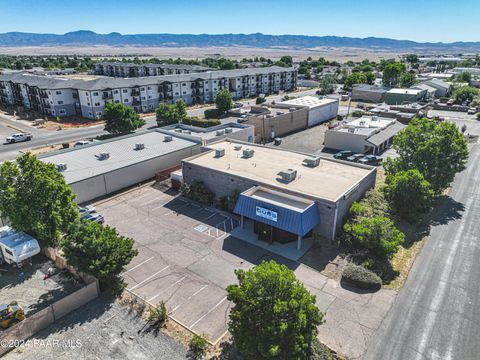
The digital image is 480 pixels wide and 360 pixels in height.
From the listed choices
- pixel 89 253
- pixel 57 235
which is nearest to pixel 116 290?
pixel 89 253

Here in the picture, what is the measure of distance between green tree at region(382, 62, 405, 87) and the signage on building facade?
12637cm

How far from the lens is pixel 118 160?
48.5m

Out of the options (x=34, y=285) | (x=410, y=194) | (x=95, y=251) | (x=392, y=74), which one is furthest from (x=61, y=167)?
(x=392, y=74)

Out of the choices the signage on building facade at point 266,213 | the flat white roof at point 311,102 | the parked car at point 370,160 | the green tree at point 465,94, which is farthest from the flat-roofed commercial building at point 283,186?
the green tree at point 465,94

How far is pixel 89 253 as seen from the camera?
25.5 meters

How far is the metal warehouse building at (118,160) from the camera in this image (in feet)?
143

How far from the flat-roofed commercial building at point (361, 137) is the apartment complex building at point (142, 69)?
90.9 m

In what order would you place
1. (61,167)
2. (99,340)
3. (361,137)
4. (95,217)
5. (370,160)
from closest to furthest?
(99,340), (95,217), (61,167), (370,160), (361,137)

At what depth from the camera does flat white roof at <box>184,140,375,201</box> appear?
3709 centimetres

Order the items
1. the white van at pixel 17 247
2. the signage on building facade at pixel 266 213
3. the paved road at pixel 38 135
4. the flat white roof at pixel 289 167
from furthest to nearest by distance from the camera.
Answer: the paved road at pixel 38 135, the flat white roof at pixel 289 167, the signage on building facade at pixel 266 213, the white van at pixel 17 247

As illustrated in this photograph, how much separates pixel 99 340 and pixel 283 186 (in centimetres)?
2267

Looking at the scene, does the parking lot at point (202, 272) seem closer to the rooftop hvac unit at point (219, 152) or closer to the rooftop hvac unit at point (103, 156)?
the rooftop hvac unit at point (103, 156)

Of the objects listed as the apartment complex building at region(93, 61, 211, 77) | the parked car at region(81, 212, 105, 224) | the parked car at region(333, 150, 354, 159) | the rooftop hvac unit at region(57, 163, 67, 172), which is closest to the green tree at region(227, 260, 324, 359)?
the parked car at region(81, 212, 105, 224)

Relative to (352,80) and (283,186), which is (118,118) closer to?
(283,186)
